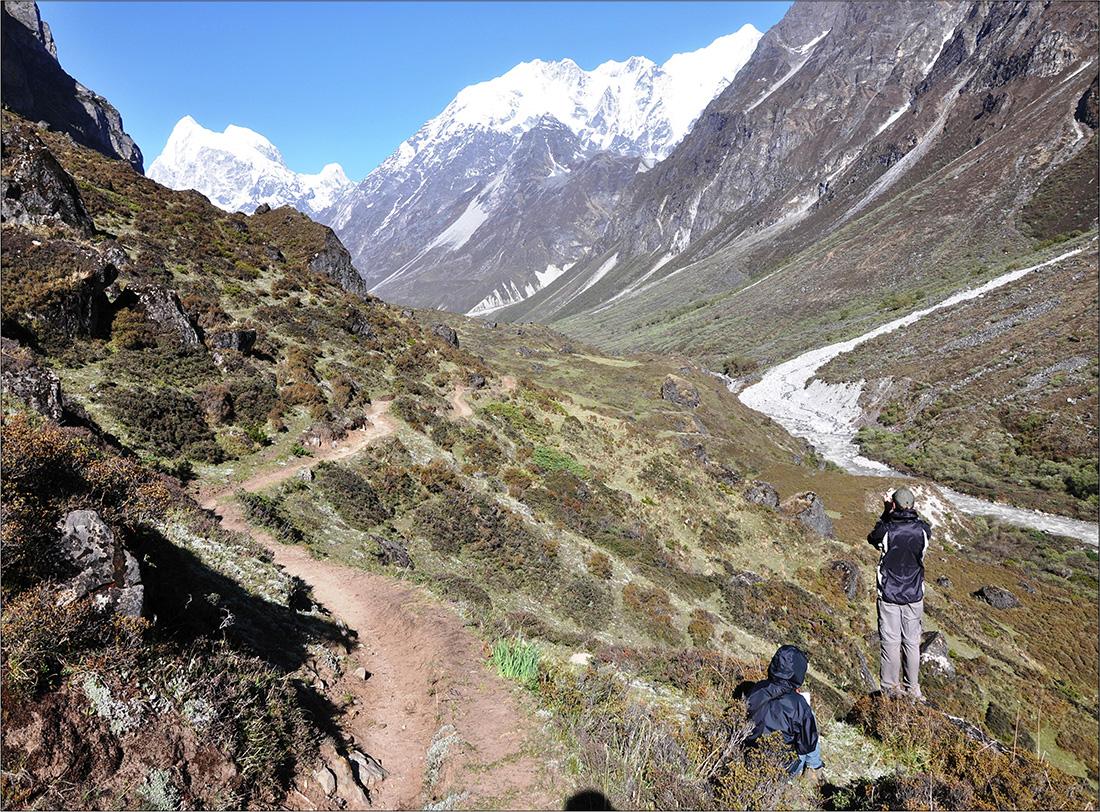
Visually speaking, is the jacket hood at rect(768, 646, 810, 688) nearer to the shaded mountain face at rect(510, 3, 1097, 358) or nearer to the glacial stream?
the glacial stream

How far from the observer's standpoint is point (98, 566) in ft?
17.5

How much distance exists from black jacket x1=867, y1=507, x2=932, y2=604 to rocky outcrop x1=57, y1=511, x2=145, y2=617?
9.73m

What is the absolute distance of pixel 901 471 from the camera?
177 ft

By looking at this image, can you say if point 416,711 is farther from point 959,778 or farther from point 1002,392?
point 1002,392

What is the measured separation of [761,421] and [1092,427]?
27.7m

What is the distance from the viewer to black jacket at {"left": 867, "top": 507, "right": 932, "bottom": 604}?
27.7ft

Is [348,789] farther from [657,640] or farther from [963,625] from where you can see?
[963,625]

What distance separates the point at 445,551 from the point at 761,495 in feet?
70.0

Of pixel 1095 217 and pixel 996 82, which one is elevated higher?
pixel 996 82

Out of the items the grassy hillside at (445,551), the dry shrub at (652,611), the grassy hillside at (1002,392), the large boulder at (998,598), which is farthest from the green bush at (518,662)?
the grassy hillside at (1002,392)

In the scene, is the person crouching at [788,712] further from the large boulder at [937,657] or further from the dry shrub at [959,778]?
the large boulder at [937,657]

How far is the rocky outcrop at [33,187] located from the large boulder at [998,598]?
47669 millimetres

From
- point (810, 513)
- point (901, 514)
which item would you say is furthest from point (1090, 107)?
point (901, 514)

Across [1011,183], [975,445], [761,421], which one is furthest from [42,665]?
[1011,183]
